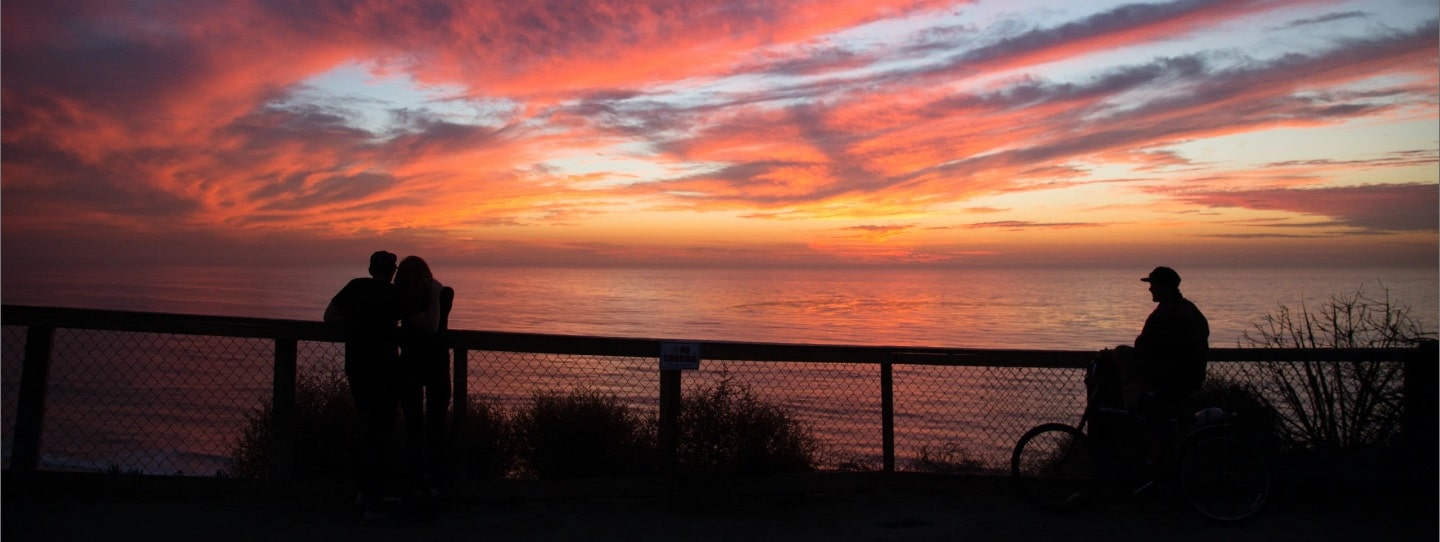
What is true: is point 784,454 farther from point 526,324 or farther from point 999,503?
point 526,324

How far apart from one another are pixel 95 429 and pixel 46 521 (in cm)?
1003

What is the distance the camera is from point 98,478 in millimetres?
7262

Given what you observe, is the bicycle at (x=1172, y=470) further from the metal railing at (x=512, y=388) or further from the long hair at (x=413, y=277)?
the long hair at (x=413, y=277)

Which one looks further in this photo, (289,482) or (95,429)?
(95,429)

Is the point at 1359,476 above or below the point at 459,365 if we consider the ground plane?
below

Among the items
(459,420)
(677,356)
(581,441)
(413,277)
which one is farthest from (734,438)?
(413,277)

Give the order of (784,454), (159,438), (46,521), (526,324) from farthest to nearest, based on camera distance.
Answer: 1. (526,324)
2. (159,438)
3. (784,454)
4. (46,521)

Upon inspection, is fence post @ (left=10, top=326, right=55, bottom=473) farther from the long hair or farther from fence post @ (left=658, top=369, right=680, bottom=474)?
fence post @ (left=658, top=369, right=680, bottom=474)

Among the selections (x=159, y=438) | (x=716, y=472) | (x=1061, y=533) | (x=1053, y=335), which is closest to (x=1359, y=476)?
(x=1061, y=533)

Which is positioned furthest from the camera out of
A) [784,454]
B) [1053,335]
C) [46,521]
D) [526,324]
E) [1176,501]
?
[526,324]

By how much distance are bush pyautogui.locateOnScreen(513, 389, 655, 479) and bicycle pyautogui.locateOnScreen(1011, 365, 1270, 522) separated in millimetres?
2907

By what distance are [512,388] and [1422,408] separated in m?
12.7

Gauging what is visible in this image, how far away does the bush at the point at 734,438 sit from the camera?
7.62 metres

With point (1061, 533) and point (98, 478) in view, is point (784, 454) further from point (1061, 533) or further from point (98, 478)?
point (98, 478)
